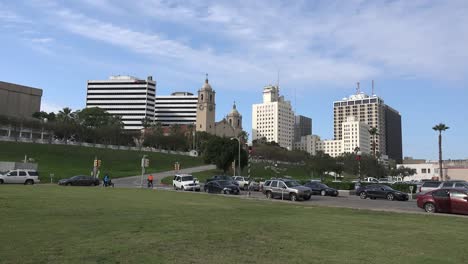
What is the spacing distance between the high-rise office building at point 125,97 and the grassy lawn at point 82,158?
263 ft

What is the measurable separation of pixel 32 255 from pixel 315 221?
1082 cm

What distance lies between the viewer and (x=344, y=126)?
195 metres

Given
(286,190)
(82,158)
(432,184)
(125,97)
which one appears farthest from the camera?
(125,97)

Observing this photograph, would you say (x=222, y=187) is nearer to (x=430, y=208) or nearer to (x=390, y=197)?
(x=390, y=197)

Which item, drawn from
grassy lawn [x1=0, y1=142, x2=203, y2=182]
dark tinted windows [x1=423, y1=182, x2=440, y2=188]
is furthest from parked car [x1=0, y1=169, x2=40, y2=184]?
dark tinted windows [x1=423, y1=182, x2=440, y2=188]

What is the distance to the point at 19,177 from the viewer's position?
48.3m

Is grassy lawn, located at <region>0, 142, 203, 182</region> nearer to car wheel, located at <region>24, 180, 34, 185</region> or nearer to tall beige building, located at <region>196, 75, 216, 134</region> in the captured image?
car wheel, located at <region>24, 180, 34, 185</region>

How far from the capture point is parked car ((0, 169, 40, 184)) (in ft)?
155

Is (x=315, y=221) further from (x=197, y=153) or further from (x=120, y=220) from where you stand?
(x=197, y=153)

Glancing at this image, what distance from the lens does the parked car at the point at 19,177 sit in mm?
47344

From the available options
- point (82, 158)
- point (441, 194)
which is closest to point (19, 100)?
point (82, 158)

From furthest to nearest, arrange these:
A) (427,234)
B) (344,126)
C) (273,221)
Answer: (344,126) → (273,221) → (427,234)

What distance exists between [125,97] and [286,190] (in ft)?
565

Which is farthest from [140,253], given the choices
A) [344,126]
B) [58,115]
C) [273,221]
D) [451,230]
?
[344,126]
